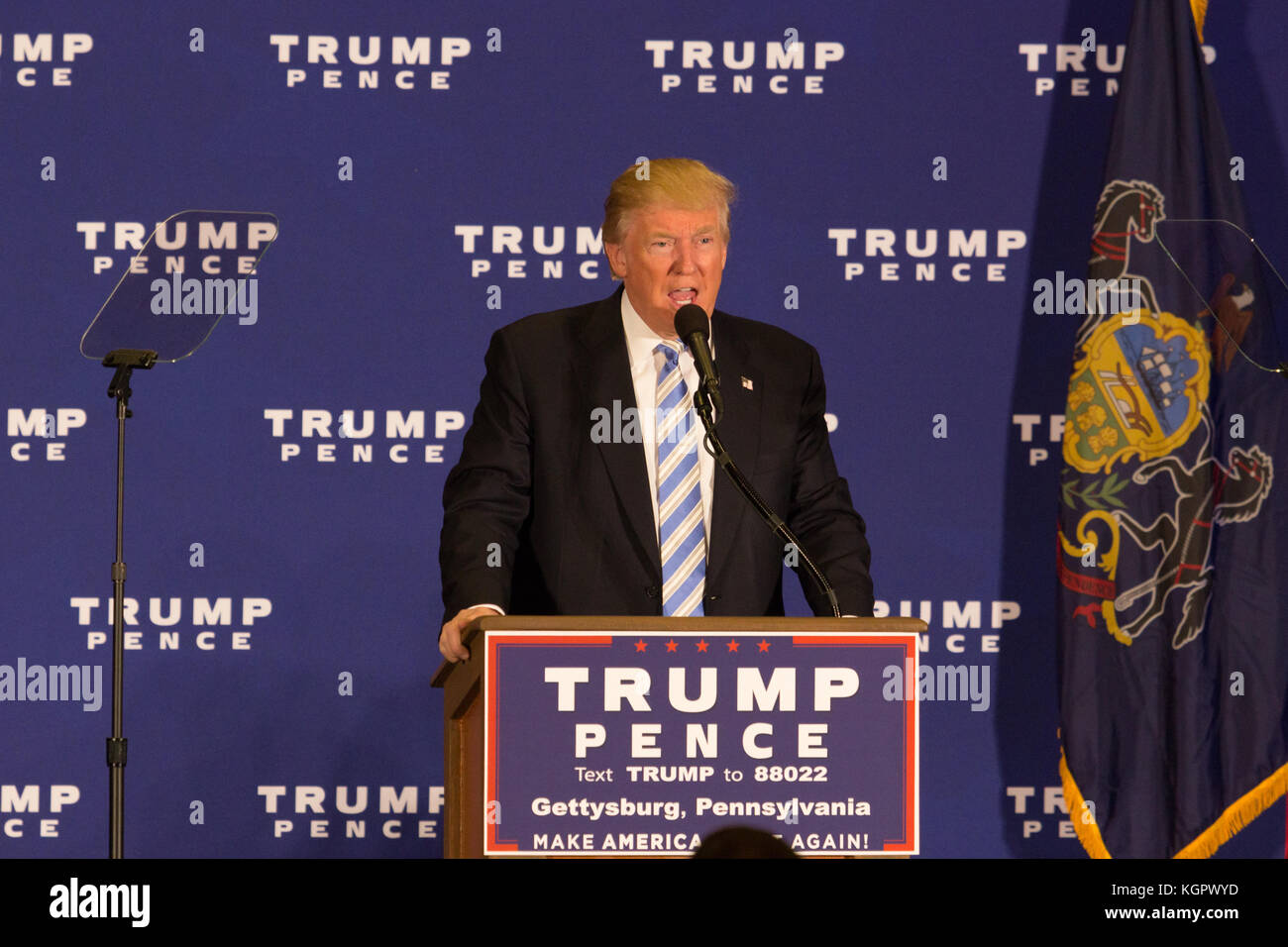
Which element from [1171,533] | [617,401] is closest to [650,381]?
[617,401]

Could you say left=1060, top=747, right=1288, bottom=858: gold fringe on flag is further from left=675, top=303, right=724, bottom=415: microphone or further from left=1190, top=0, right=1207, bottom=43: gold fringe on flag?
left=675, top=303, right=724, bottom=415: microphone

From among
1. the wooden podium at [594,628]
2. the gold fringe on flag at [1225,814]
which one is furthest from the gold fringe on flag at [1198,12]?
the wooden podium at [594,628]

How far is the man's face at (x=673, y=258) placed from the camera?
3.39 meters

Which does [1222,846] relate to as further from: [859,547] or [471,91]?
[471,91]

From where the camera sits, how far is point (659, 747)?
2428 mm

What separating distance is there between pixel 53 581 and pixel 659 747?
2690 mm

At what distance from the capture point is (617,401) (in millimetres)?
3363

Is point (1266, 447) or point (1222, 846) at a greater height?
point (1266, 447)

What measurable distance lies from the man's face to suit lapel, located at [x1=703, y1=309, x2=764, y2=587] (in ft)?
0.34

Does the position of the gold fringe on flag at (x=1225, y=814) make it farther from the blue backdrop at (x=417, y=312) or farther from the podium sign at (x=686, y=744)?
the podium sign at (x=686, y=744)

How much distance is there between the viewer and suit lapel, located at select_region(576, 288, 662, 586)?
3.23 m

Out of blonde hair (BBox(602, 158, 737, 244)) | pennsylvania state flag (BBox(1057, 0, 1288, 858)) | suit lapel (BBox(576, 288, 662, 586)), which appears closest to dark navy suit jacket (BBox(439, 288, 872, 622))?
suit lapel (BBox(576, 288, 662, 586))
